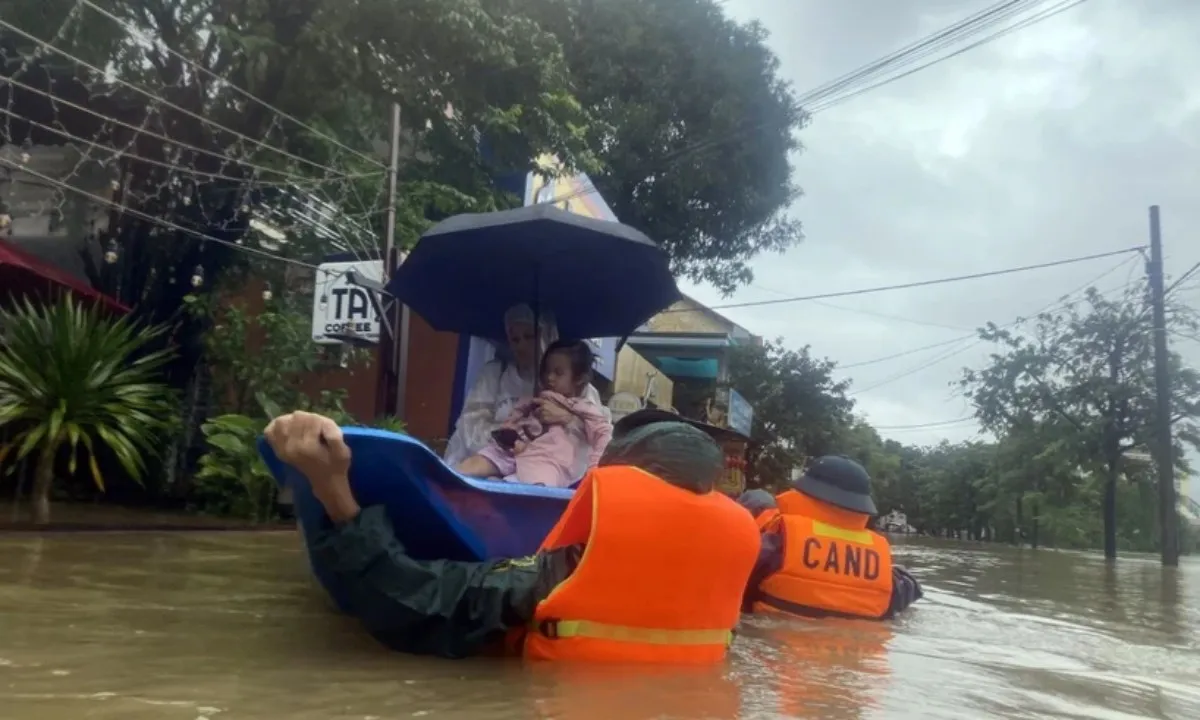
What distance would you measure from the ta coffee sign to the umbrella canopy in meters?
3.19

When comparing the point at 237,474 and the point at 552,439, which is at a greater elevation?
the point at 552,439

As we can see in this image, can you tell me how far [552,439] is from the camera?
4.77 metres

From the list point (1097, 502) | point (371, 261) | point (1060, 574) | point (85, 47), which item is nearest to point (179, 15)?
point (85, 47)

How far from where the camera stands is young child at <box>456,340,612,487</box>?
4.71 meters

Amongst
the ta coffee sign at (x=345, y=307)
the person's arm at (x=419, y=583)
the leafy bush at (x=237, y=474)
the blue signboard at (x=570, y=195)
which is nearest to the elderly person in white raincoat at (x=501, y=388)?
the person's arm at (x=419, y=583)

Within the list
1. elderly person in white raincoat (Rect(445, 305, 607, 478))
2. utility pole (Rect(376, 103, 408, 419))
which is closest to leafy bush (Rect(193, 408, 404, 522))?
utility pole (Rect(376, 103, 408, 419))

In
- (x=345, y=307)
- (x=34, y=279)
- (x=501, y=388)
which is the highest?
(x=34, y=279)

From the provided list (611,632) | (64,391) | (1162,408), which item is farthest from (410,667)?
(1162,408)

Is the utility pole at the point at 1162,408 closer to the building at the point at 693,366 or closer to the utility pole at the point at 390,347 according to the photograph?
the building at the point at 693,366

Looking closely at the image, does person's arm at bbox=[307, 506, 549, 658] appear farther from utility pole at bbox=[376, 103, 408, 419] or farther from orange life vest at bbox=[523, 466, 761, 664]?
utility pole at bbox=[376, 103, 408, 419]

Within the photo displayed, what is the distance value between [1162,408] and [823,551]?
1579cm

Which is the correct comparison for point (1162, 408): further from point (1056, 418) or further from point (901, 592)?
point (901, 592)

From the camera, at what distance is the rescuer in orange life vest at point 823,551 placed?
482 cm

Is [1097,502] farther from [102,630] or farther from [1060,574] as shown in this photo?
[102,630]
